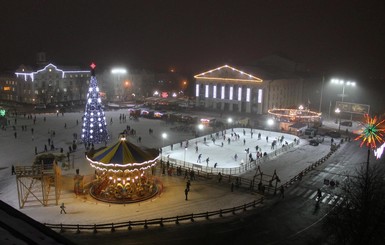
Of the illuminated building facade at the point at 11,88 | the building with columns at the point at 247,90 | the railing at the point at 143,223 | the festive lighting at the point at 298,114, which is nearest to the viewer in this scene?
the railing at the point at 143,223

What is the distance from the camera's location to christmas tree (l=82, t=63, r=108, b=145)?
3759 centimetres

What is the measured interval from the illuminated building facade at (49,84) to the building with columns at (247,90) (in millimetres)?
27750

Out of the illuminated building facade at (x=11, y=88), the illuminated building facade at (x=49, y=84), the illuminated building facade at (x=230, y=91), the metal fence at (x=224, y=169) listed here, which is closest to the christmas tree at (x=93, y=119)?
the metal fence at (x=224, y=169)

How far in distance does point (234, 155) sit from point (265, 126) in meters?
17.8

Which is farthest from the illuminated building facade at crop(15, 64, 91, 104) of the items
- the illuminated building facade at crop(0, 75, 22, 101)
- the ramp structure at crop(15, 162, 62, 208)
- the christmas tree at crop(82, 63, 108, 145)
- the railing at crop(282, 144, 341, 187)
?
the railing at crop(282, 144, 341, 187)

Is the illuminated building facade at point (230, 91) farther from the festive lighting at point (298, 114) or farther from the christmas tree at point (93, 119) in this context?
the christmas tree at point (93, 119)

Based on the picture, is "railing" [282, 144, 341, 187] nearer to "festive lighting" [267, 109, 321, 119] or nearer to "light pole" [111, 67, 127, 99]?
"festive lighting" [267, 109, 321, 119]

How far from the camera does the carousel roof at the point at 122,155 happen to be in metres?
22.5

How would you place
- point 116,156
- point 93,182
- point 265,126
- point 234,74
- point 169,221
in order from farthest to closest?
point 234,74, point 265,126, point 93,182, point 116,156, point 169,221

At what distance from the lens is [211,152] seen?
38156mm

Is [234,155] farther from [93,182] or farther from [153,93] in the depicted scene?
[153,93]

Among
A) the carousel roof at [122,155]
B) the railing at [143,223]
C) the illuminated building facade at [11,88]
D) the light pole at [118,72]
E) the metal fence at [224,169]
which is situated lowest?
the railing at [143,223]

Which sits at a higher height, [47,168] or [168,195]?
[47,168]

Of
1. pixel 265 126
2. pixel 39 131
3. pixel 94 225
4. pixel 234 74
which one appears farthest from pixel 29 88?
pixel 94 225
